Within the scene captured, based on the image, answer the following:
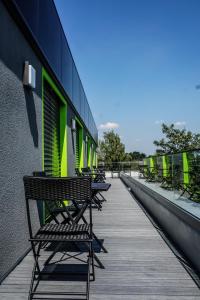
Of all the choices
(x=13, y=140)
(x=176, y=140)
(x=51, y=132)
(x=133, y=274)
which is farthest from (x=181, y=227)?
(x=176, y=140)

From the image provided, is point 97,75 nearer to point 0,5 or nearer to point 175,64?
Answer: point 175,64

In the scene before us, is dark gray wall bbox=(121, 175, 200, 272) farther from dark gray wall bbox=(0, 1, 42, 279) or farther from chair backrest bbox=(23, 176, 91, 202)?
dark gray wall bbox=(0, 1, 42, 279)

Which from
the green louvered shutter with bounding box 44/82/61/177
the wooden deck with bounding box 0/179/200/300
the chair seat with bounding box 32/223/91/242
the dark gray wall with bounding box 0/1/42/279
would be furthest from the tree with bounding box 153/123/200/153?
the chair seat with bounding box 32/223/91/242

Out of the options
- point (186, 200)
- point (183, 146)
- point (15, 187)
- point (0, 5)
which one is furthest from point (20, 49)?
point (183, 146)

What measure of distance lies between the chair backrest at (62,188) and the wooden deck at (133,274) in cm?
82

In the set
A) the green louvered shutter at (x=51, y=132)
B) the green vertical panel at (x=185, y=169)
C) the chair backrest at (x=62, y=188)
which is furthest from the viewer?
the green louvered shutter at (x=51, y=132)

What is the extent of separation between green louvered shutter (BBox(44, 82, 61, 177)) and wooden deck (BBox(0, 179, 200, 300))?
1934 millimetres

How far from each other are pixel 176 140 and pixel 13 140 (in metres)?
33.2

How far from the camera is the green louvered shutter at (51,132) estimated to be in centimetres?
558

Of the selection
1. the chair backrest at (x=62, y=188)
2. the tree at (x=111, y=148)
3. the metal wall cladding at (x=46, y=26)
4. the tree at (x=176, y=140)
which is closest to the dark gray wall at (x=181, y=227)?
the chair backrest at (x=62, y=188)

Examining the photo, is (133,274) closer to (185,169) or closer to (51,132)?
(185,169)

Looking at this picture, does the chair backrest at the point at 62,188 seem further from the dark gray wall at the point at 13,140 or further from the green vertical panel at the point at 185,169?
the green vertical panel at the point at 185,169

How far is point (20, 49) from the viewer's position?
3.45 metres

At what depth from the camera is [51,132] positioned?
6156 mm
